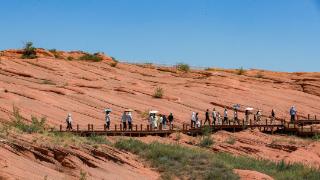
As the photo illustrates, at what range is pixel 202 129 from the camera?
34438mm

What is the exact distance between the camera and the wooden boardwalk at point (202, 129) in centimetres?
3048

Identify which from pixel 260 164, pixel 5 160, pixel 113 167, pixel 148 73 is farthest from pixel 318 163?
pixel 148 73

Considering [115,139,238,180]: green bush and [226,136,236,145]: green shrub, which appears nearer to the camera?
[115,139,238,180]: green bush

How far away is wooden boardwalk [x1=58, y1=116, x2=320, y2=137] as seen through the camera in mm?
30484

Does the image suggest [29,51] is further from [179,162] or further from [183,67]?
[179,162]

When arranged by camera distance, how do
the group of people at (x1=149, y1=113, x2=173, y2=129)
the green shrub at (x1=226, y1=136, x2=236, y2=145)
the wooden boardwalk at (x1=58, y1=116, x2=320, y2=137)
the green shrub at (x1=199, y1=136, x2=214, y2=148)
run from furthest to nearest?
the group of people at (x1=149, y1=113, x2=173, y2=129)
the green shrub at (x1=226, y1=136, x2=236, y2=145)
the green shrub at (x1=199, y1=136, x2=214, y2=148)
the wooden boardwalk at (x1=58, y1=116, x2=320, y2=137)

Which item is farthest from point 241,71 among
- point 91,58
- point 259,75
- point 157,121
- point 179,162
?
point 179,162

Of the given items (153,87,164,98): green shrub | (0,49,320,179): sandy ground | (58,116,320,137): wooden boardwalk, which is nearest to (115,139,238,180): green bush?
(0,49,320,179): sandy ground

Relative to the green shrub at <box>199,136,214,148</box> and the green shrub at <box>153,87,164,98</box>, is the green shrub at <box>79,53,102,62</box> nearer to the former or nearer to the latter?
the green shrub at <box>153,87,164,98</box>

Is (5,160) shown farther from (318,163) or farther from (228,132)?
(228,132)

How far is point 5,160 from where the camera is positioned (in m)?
15.0

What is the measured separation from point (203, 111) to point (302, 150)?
467 inches

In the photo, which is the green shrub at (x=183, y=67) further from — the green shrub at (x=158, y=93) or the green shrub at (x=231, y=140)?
the green shrub at (x=231, y=140)

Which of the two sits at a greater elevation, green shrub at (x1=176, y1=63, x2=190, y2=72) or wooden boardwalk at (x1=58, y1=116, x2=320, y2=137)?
green shrub at (x1=176, y1=63, x2=190, y2=72)
